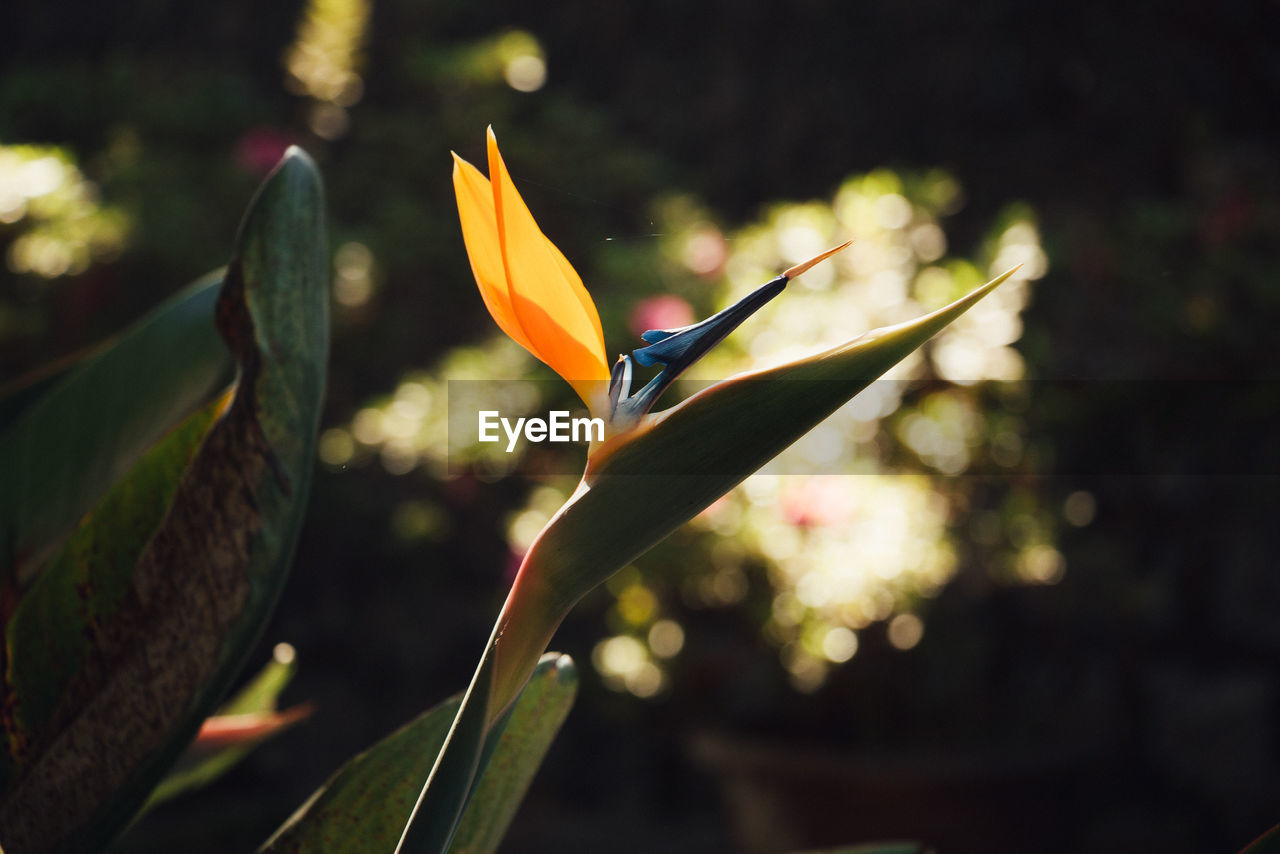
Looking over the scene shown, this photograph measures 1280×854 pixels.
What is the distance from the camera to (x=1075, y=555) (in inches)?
53.4

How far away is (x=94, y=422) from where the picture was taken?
393 mm

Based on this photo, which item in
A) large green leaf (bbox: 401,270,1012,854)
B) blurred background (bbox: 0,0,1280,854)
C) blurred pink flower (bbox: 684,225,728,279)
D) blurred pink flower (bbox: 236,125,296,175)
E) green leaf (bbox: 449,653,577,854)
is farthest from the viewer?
blurred pink flower (bbox: 236,125,296,175)

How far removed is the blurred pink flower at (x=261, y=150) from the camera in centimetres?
161

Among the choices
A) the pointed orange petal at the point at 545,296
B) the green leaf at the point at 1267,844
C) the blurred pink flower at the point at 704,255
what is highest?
the blurred pink flower at the point at 704,255

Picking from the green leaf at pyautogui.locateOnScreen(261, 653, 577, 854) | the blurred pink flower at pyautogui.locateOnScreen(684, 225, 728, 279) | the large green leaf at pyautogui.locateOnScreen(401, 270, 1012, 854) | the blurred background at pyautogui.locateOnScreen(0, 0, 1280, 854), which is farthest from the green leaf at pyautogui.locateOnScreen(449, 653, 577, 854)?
the blurred pink flower at pyautogui.locateOnScreen(684, 225, 728, 279)

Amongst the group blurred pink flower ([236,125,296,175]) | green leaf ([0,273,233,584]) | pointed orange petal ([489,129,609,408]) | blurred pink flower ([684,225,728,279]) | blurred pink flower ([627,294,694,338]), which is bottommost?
green leaf ([0,273,233,584])

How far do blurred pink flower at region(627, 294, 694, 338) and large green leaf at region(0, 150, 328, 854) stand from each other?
72 centimetres

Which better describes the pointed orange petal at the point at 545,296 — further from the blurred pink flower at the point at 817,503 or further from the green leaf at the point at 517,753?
the blurred pink flower at the point at 817,503

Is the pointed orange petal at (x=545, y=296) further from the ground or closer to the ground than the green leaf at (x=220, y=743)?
further from the ground

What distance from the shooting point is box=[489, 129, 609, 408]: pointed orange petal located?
0.64 feet

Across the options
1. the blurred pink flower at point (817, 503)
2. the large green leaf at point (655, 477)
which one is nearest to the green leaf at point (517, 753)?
the large green leaf at point (655, 477)

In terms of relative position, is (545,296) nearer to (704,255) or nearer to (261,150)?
(704,255)

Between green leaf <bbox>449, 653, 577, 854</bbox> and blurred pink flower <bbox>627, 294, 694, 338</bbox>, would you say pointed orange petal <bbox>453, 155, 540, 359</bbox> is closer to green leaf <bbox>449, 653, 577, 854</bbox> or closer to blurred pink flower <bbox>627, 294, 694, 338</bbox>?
green leaf <bbox>449, 653, 577, 854</bbox>

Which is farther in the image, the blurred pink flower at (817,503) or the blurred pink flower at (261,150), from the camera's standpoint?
the blurred pink flower at (261,150)
